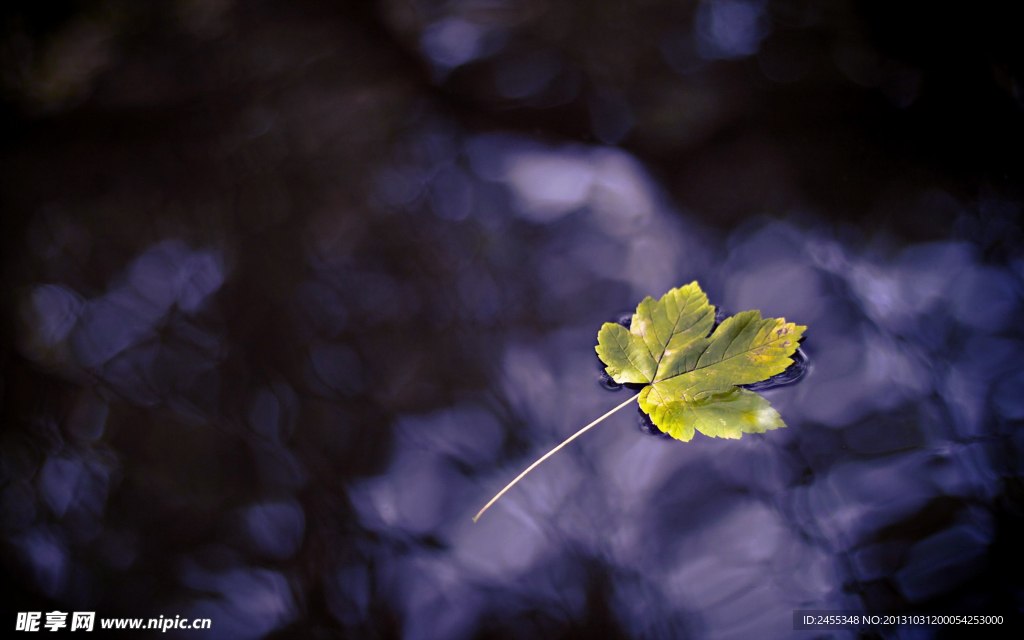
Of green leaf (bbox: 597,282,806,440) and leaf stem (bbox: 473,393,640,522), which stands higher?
green leaf (bbox: 597,282,806,440)

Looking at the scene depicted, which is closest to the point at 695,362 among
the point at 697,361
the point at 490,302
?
the point at 697,361

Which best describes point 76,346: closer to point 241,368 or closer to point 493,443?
point 241,368

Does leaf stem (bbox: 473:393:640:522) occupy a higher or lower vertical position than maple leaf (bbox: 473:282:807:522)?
lower

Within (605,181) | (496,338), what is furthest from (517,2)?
(496,338)

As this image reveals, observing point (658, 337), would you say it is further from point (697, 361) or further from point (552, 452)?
point (552, 452)
